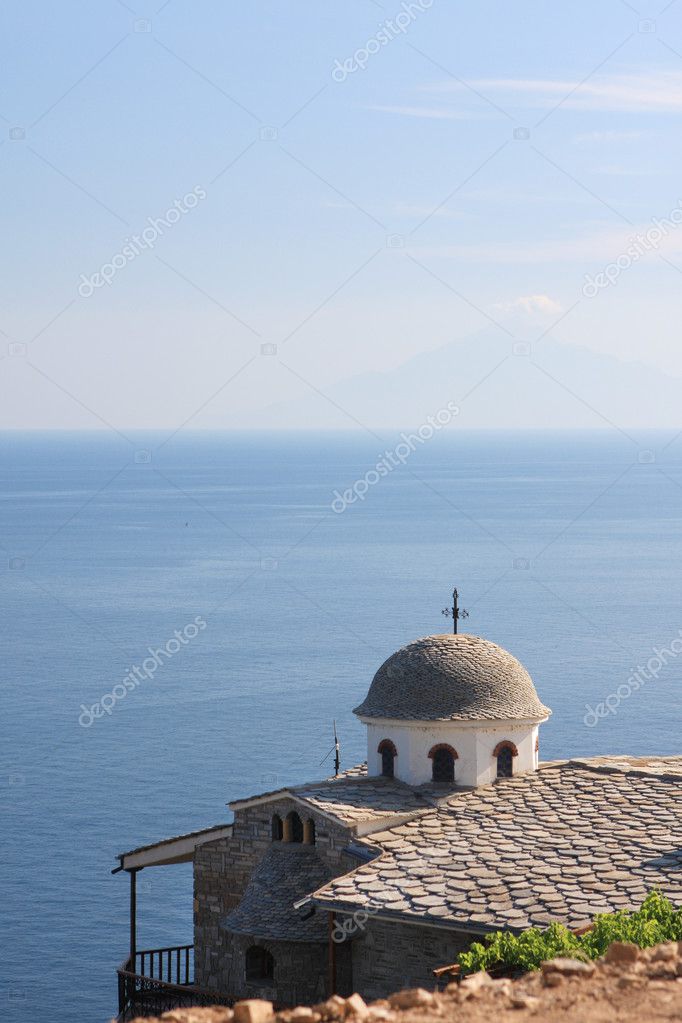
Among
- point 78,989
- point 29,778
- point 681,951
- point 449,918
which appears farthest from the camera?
point 29,778

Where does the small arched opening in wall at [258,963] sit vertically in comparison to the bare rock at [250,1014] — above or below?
below

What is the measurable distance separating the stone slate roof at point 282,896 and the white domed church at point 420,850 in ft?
0.12

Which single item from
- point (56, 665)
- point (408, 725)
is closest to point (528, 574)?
point (56, 665)

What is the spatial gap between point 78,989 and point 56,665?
1999 inches

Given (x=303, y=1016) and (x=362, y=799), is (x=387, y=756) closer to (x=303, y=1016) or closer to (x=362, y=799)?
(x=362, y=799)

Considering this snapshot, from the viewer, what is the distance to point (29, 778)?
222 feet

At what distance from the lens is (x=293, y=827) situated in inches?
1253

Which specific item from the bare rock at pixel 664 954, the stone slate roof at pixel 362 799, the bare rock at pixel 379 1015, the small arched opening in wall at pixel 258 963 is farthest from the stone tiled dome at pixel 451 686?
the bare rock at pixel 379 1015

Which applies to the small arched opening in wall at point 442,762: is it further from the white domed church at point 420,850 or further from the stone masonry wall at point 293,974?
the stone masonry wall at point 293,974

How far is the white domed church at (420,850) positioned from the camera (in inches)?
1081

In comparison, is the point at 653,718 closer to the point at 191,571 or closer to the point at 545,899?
the point at 545,899

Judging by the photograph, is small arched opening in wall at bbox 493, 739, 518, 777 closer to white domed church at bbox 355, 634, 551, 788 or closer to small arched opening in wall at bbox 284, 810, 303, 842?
white domed church at bbox 355, 634, 551, 788
